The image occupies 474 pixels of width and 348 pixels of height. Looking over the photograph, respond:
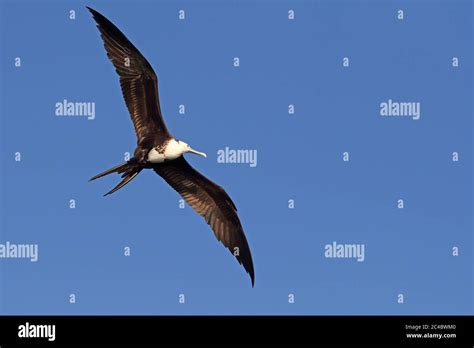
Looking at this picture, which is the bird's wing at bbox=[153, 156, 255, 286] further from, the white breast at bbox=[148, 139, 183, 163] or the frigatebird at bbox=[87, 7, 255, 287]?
the white breast at bbox=[148, 139, 183, 163]

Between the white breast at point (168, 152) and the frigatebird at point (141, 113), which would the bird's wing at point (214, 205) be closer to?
the frigatebird at point (141, 113)

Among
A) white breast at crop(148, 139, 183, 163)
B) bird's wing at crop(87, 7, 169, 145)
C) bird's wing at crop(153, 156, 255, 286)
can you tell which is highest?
bird's wing at crop(87, 7, 169, 145)

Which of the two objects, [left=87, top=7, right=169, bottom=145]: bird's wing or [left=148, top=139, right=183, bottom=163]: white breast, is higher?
[left=87, top=7, right=169, bottom=145]: bird's wing

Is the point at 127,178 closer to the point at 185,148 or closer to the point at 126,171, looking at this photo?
the point at 126,171

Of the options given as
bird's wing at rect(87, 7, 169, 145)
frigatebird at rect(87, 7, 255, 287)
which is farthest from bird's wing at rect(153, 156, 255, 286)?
bird's wing at rect(87, 7, 169, 145)

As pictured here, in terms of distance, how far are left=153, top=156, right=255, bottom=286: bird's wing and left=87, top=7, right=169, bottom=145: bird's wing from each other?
1071 millimetres

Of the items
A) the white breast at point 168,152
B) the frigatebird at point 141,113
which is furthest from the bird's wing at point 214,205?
the white breast at point 168,152

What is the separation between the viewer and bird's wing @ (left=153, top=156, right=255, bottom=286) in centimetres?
1248

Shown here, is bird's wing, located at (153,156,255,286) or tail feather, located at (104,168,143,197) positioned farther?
bird's wing, located at (153,156,255,286)

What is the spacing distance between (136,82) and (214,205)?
275cm

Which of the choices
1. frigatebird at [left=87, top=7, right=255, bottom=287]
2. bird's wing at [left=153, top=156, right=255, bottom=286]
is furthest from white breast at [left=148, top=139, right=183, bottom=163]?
bird's wing at [left=153, top=156, right=255, bottom=286]
